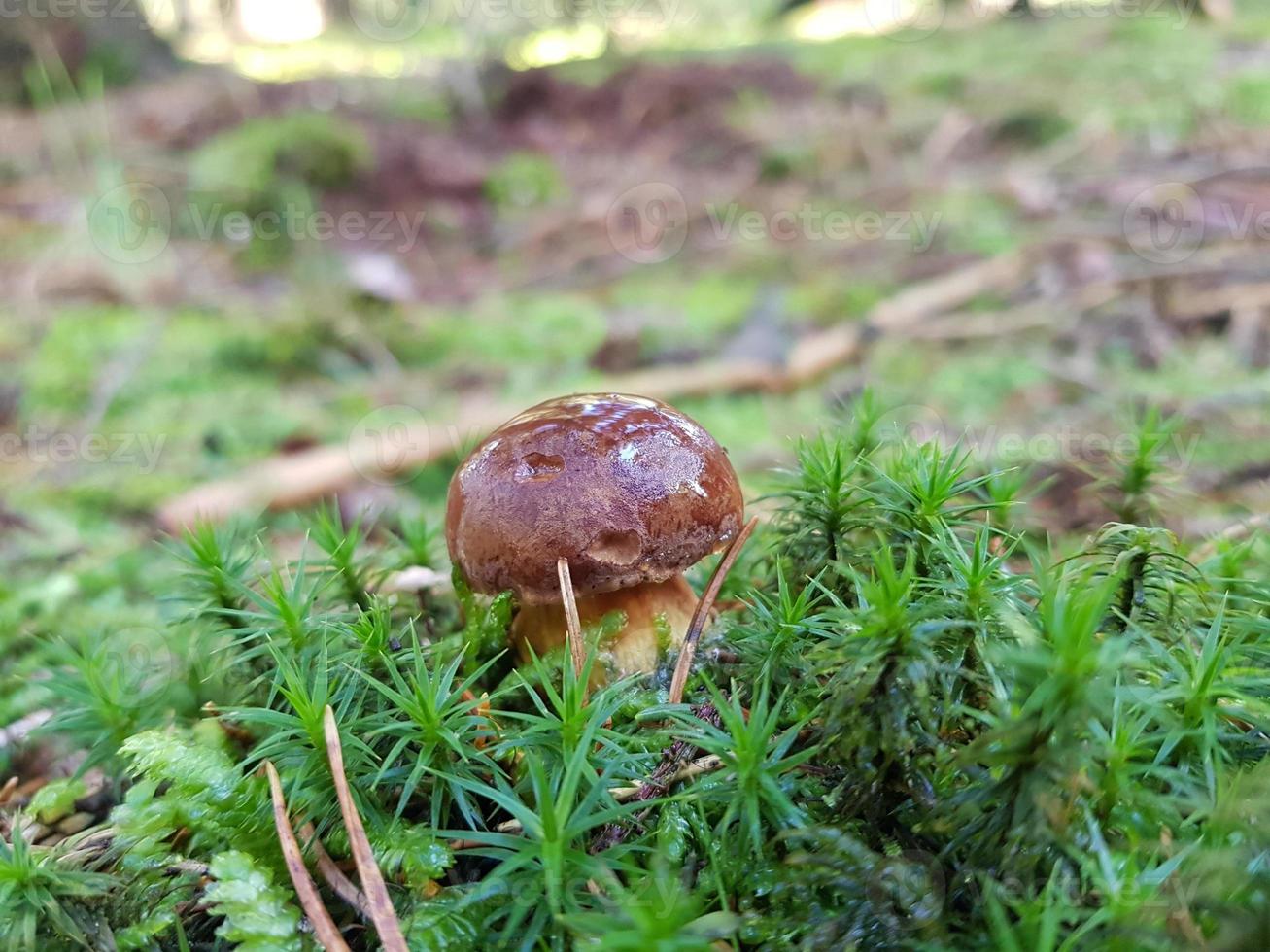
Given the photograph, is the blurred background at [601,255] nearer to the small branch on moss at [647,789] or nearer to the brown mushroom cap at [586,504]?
the brown mushroom cap at [586,504]

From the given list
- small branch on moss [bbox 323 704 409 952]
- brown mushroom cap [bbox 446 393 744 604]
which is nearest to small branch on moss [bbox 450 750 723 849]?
small branch on moss [bbox 323 704 409 952]

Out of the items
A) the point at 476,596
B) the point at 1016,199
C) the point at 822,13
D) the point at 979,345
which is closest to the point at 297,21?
the point at 822,13

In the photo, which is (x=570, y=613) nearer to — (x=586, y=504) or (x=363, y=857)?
(x=586, y=504)

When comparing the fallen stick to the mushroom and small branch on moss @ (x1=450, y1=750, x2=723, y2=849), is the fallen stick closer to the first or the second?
the mushroom

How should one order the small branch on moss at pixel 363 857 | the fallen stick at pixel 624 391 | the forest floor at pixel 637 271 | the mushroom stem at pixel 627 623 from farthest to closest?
the fallen stick at pixel 624 391 < the forest floor at pixel 637 271 < the mushroom stem at pixel 627 623 < the small branch on moss at pixel 363 857

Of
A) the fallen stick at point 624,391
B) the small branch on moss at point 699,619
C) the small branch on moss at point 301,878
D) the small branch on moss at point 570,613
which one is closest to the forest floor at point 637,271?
the fallen stick at point 624,391
